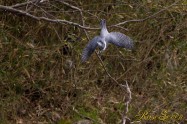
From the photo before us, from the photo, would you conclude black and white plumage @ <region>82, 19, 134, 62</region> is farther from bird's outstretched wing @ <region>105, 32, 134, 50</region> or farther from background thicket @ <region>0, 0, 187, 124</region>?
background thicket @ <region>0, 0, 187, 124</region>

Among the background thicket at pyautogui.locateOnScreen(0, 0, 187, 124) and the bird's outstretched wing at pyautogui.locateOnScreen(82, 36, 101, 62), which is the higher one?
the bird's outstretched wing at pyautogui.locateOnScreen(82, 36, 101, 62)

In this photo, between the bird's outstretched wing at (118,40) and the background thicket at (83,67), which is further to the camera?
the background thicket at (83,67)

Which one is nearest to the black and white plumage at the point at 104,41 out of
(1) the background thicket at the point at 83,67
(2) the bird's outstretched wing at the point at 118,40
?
(2) the bird's outstretched wing at the point at 118,40

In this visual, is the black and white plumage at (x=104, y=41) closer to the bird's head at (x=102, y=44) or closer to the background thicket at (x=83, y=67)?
the bird's head at (x=102, y=44)

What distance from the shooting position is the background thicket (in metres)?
2.93

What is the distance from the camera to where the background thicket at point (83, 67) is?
293 centimetres

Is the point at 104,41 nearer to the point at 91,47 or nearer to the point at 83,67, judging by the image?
the point at 91,47

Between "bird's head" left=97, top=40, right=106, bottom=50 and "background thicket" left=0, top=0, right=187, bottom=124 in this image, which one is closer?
"bird's head" left=97, top=40, right=106, bottom=50

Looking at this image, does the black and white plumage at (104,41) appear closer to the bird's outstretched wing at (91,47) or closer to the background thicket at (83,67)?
the bird's outstretched wing at (91,47)

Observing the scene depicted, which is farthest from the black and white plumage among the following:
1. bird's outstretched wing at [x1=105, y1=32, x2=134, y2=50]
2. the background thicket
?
the background thicket

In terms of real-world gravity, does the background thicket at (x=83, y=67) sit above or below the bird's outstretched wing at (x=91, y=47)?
below

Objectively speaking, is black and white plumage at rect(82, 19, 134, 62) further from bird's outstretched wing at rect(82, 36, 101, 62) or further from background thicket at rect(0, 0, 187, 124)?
background thicket at rect(0, 0, 187, 124)

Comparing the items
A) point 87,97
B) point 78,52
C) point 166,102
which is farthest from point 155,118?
point 78,52

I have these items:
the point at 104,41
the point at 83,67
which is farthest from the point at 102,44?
the point at 83,67
